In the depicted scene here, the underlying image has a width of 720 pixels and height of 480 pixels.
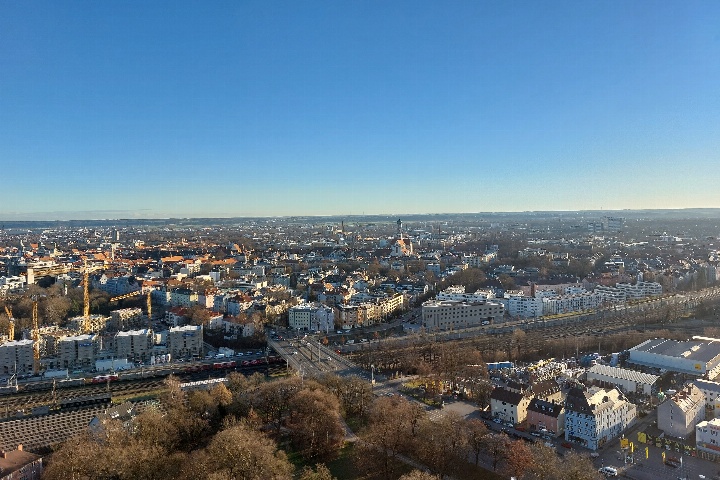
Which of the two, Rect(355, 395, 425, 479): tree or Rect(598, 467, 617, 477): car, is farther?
Rect(355, 395, 425, 479): tree

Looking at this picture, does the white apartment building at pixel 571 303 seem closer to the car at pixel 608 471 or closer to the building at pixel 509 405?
the building at pixel 509 405

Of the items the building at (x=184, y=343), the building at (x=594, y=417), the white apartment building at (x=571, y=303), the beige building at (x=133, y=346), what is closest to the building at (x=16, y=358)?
the beige building at (x=133, y=346)

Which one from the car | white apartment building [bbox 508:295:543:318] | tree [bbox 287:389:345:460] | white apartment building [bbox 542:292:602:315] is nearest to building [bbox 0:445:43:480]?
tree [bbox 287:389:345:460]

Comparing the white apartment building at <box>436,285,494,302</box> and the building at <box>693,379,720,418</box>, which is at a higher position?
the white apartment building at <box>436,285,494,302</box>

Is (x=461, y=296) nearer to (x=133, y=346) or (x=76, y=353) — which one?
(x=133, y=346)

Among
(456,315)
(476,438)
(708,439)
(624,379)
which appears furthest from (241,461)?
(456,315)

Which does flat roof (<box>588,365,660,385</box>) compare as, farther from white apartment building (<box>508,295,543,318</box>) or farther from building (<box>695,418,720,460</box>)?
white apartment building (<box>508,295,543,318</box>)
